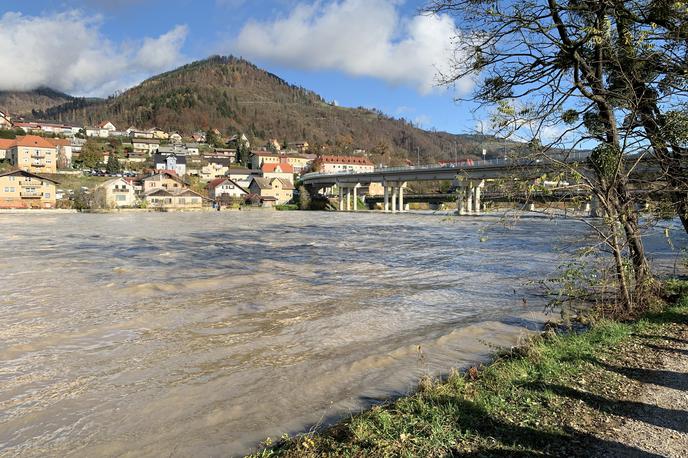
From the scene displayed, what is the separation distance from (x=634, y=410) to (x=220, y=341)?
7.00 m

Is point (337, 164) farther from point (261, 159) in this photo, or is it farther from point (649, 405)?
point (649, 405)

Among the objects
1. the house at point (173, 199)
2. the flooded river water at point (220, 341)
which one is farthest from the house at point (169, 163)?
the flooded river water at point (220, 341)

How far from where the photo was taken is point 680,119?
287 inches

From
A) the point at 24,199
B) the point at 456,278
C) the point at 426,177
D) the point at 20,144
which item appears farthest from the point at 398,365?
the point at 20,144

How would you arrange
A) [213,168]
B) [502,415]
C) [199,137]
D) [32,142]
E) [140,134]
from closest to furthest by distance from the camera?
1. [502,415]
2. [32,142]
3. [213,168]
4. [140,134]
5. [199,137]

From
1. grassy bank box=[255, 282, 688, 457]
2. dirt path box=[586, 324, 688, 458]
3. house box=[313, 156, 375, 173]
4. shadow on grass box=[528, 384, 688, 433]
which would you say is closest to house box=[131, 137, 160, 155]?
house box=[313, 156, 375, 173]

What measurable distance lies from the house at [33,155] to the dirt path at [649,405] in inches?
4615

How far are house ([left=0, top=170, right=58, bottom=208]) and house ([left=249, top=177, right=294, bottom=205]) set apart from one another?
40.3 meters

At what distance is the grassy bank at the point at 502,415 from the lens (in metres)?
4.05

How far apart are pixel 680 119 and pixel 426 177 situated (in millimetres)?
71104

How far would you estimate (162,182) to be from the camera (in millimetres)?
93438

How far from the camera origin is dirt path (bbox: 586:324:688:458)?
12.9 ft

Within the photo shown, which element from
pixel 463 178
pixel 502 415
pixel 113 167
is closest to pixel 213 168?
pixel 113 167

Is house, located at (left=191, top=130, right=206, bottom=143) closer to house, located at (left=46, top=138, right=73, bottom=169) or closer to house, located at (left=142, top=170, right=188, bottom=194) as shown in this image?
house, located at (left=46, top=138, right=73, bottom=169)
